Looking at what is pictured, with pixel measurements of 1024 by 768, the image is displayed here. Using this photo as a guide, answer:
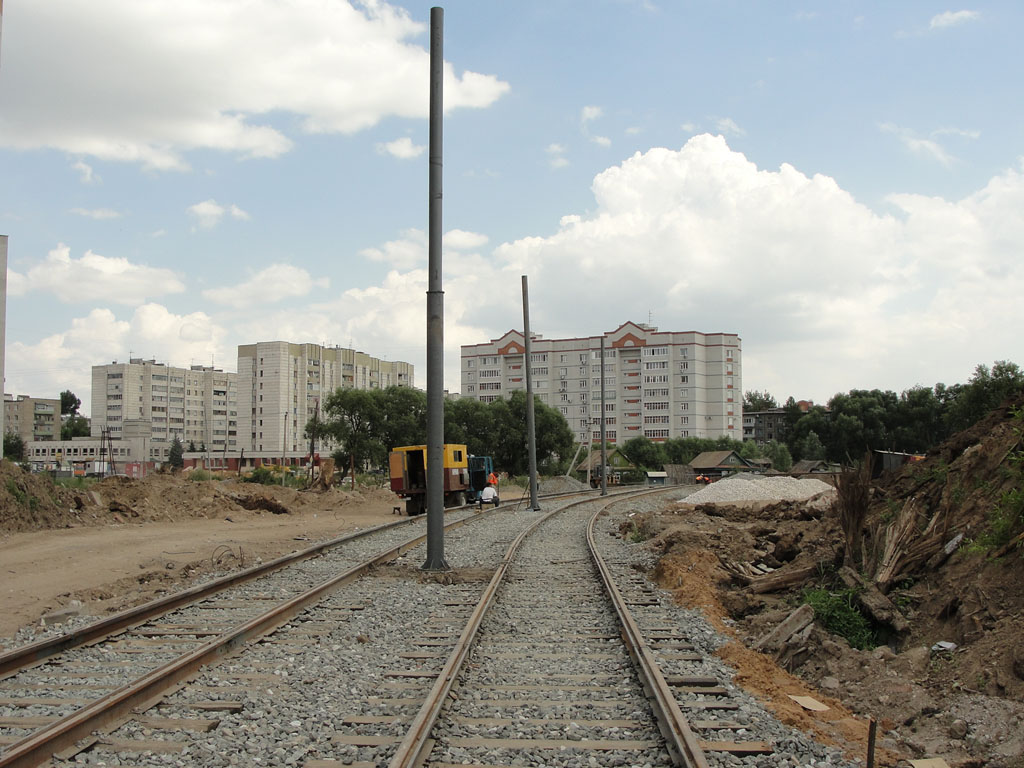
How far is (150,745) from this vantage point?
17.1 ft

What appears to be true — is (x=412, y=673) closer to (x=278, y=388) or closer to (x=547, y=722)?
(x=547, y=722)

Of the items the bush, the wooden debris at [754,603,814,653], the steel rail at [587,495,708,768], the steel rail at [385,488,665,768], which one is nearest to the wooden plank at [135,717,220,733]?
the steel rail at [385,488,665,768]

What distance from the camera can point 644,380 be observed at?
12369cm

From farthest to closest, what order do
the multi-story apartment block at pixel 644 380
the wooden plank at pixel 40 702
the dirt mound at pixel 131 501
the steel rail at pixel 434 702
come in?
the multi-story apartment block at pixel 644 380
the dirt mound at pixel 131 501
the wooden plank at pixel 40 702
the steel rail at pixel 434 702

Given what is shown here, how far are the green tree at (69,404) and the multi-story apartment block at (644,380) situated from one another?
105817 millimetres

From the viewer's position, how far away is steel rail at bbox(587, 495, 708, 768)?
15.9ft

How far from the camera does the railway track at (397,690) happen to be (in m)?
5.09

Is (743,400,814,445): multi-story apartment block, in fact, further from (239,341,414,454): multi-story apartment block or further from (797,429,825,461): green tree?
(239,341,414,454): multi-story apartment block

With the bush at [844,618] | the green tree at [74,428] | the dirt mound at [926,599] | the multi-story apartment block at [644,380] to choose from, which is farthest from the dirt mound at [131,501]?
the green tree at [74,428]

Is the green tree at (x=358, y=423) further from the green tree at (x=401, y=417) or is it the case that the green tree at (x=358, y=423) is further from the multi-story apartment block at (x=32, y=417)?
the multi-story apartment block at (x=32, y=417)

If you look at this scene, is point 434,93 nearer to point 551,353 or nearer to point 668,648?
point 668,648

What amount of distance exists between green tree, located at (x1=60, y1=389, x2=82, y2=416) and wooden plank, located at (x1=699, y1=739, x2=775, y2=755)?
652ft

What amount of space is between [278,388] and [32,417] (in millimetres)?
62285

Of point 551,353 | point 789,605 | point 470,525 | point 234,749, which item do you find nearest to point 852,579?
point 789,605
